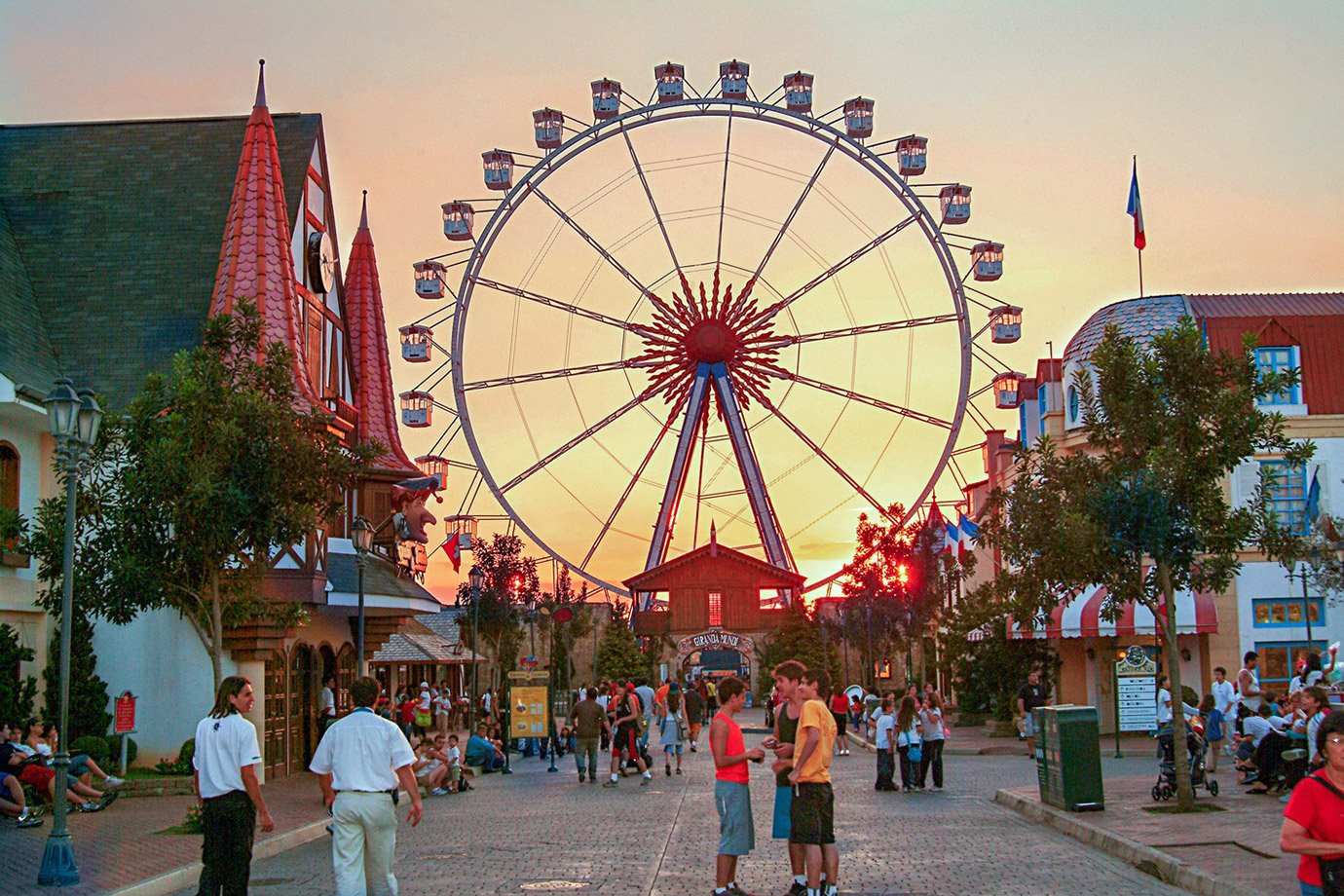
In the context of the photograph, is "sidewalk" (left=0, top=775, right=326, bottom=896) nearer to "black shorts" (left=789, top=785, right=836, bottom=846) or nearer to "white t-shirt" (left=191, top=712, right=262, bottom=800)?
"white t-shirt" (left=191, top=712, right=262, bottom=800)

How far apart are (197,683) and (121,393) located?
5109 mm

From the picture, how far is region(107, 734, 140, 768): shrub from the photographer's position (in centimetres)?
2571

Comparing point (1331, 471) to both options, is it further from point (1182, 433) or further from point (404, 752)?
point (404, 752)

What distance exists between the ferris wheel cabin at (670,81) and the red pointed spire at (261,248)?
1459 centimetres

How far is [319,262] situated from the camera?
31.9 meters

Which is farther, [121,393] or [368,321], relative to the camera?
[368,321]

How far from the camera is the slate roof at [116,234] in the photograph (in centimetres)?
2808

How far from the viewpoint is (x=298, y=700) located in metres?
30.3

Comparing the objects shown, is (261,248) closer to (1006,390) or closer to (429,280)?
(429,280)

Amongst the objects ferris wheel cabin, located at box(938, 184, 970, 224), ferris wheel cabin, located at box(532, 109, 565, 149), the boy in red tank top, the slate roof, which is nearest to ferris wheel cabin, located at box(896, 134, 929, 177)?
ferris wheel cabin, located at box(938, 184, 970, 224)

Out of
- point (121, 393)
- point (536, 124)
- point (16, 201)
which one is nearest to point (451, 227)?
point (536, 124)

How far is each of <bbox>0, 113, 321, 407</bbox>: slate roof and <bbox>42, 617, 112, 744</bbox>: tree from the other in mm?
3997

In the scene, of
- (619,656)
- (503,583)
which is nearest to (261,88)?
(503,583)

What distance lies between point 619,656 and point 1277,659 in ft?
155
